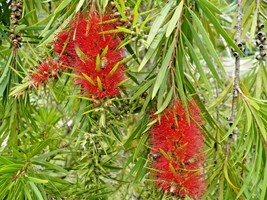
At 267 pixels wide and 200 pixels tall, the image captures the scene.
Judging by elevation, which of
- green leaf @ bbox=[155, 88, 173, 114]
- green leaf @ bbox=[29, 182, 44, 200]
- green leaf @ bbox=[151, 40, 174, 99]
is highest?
green leaf @ bbox=[151, 40, 174, 99]

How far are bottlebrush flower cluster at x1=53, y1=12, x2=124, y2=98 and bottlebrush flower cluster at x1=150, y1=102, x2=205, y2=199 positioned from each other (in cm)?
7

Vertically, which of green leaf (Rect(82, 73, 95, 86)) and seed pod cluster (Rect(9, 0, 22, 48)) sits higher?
seed pod cluster (Rect(9, 0, 22, 48))

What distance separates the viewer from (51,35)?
2.11 feet

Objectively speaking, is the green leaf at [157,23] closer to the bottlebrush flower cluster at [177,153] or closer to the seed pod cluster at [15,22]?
the bottlebrush flower cluster at [177,153]

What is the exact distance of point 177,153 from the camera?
0.58 m

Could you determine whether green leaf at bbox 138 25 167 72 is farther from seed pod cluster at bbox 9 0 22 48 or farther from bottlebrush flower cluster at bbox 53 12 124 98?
seed pod cluster at bbox 9 0 22 48

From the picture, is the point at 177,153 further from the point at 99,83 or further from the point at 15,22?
the point at 15,22

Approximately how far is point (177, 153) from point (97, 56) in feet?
0.48

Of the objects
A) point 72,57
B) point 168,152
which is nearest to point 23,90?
point 72,57

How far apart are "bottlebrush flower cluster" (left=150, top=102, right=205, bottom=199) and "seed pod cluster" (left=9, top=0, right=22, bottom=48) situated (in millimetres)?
301

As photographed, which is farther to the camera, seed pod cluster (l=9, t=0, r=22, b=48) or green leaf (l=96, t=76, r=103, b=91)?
seed pod cluster (l=9, t=0, r=22, b=48)

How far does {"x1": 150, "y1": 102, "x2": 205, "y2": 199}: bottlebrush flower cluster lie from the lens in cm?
58

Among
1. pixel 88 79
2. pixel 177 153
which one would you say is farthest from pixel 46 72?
pixel 177 153

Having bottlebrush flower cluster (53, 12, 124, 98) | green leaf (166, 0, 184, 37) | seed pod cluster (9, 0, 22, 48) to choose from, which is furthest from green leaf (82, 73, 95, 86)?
seed pod cluster (9, 0, 22, 48)
